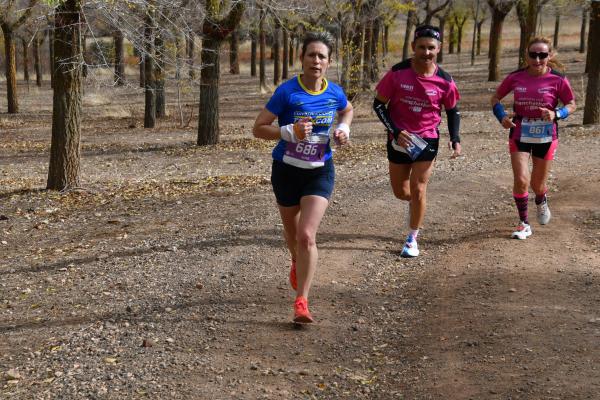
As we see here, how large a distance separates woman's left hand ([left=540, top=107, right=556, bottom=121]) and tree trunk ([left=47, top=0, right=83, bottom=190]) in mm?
5917

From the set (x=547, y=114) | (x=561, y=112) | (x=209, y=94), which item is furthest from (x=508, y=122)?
(x=209, y=94)

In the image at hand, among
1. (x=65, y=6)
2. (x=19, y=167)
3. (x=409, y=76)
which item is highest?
(x=65, y=6)

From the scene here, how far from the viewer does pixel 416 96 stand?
6746 mm

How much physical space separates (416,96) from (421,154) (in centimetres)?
52

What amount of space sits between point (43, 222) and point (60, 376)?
505 cm

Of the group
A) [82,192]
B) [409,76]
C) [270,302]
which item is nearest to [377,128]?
[82,192]

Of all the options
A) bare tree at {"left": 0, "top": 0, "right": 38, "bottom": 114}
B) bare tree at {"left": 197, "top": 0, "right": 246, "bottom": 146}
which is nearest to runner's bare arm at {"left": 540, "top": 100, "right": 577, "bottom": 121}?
bare tree at {"left": 197, "top": 0, "right": 246, "bottom": 146}

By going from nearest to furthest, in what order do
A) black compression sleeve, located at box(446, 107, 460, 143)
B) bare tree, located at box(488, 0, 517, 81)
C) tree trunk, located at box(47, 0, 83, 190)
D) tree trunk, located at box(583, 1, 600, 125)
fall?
black compression sleeve, located at box(446, 107, 460, 143) < tree trunk, located at box(47, 0, 83, 190) < tree trunk, located at box(583, 1, 600, 125) < bare tree, located at box(488, 0, 517, 81)

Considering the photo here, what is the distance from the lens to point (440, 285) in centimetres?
635

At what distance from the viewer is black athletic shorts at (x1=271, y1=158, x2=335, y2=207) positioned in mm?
5355

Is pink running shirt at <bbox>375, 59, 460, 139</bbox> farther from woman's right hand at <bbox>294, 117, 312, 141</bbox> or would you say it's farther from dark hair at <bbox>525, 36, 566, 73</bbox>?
woman's right hand at <bbox>294, 117, 312, 141</bbox>

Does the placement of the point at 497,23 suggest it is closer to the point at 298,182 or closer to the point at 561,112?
the point at 561,112

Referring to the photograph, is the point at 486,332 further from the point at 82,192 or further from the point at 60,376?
the point at 82,192

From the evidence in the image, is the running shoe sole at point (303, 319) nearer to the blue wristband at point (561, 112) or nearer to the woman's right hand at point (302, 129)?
the woman's right hand at point (302, 129)
